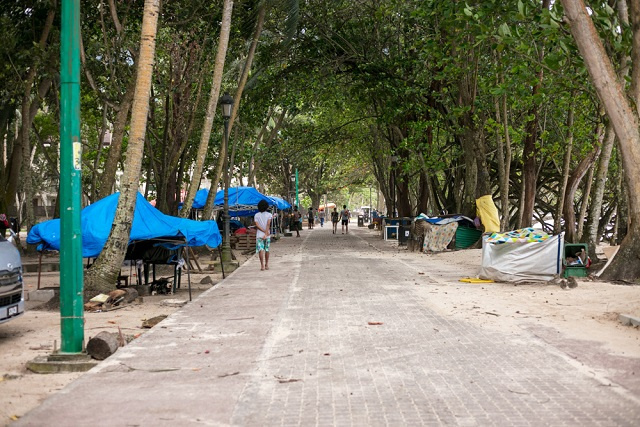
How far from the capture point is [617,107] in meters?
14.3

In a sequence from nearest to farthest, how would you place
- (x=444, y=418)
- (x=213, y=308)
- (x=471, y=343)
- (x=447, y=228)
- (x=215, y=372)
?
(x=444, y=418)
(x=215, y=372)
(x=471, y=343)
(x=213, y=308)
(x=447, y=228)

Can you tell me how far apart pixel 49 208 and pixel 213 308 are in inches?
2801

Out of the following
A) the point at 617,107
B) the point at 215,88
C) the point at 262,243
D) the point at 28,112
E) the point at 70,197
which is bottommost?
the point at 262,243

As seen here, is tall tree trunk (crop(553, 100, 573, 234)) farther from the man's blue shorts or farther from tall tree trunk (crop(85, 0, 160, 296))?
tall tree trunk (crop(85, 0, 160, 296))

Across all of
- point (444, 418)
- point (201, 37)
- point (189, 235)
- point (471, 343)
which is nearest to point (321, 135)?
point (201, 37)

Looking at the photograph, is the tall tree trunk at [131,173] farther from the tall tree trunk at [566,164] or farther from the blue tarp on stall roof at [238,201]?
the blue tarp on stall roof at [238,201]

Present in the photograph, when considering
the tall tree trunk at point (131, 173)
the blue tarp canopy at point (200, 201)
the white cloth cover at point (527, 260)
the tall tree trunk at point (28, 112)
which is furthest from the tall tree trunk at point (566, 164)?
the tall tree trunk at point (28, 112)

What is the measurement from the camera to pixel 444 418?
560 cm

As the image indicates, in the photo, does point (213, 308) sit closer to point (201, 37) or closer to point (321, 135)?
point (201, 37)

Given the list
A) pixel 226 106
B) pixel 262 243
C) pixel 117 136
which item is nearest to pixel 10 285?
pixel 117 136

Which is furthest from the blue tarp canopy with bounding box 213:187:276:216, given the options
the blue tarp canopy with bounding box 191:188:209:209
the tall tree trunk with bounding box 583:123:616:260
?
the tall tree trunk with bounding box 583:123:616:260

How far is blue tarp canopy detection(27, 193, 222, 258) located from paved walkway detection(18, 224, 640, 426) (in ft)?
9.35

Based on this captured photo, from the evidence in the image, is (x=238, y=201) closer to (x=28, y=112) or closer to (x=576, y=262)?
(x=28, y=112)

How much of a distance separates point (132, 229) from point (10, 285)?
15.5 ft
